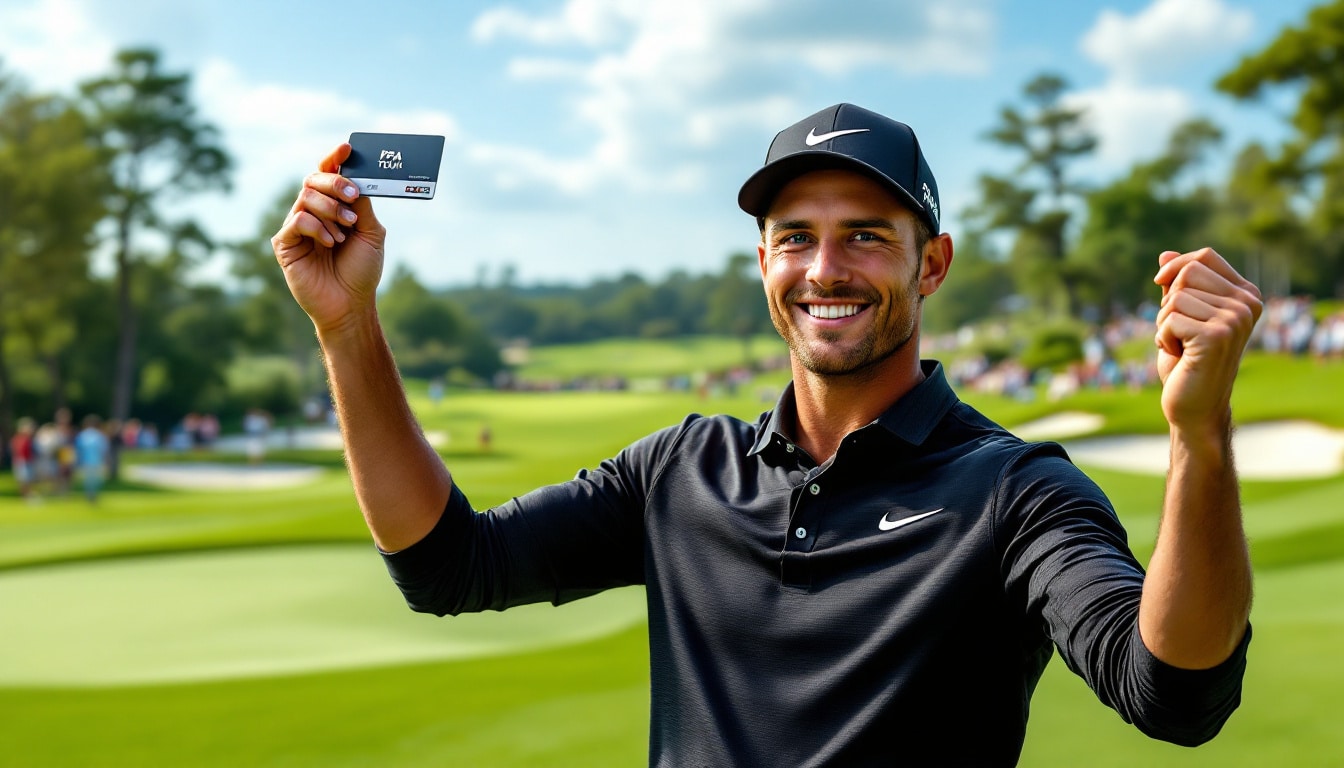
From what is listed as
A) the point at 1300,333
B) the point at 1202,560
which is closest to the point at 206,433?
the point at 1300,333

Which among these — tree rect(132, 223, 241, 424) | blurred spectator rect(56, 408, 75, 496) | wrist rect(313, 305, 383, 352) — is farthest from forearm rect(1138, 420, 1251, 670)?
tree rect(132, 223, 241, 424)

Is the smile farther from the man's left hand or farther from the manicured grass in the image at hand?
the manicured grass

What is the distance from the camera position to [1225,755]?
5.83m

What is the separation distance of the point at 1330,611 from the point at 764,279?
357 inches

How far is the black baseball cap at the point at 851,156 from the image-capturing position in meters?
2.26

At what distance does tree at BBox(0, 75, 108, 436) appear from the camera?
32375 mm

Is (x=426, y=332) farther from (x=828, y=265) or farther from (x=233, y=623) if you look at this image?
(x=828, y=265)

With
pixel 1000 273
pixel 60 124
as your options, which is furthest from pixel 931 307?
pixel 60 124

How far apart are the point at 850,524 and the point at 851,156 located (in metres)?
0.69

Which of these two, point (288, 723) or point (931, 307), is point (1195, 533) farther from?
point (931, 307)

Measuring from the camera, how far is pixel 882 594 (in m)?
2.05

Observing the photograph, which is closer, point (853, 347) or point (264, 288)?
point (853, 347)

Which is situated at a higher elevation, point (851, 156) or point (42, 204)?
point (42, 204)

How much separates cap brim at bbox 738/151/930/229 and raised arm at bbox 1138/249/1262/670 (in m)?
0.66
